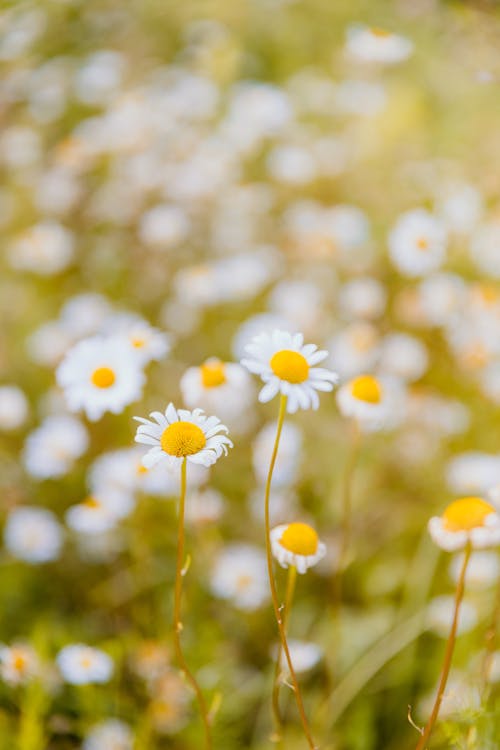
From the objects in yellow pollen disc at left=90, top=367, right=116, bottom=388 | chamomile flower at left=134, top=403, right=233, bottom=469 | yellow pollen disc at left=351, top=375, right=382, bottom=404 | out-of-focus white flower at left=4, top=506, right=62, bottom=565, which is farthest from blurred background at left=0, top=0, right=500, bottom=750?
chamomile flower at left=134, top=403, right=233, bottom=469

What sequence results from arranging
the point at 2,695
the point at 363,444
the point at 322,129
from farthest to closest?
the point at 322,129, the point at 363,444, the point at 2,695

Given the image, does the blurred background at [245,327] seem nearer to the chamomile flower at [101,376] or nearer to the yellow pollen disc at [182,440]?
the chamomile flower at [101,376]

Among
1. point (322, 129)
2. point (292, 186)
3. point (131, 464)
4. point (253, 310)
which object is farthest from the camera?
point (322, 129)

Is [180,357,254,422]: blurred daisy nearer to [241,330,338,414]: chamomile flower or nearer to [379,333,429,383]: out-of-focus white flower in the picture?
[241,330,338,414]: chamomile flower

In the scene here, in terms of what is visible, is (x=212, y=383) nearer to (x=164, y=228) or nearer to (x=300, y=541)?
(x=300, y=541)

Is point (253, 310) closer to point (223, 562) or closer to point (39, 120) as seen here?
point (223, 562)

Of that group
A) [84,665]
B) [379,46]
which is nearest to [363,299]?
[379,46]

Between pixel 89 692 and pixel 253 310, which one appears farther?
pixel 253 310

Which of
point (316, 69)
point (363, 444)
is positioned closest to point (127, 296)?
point (363, 444)
